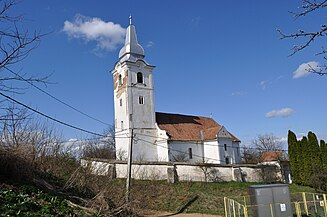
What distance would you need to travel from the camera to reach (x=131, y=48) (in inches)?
1670

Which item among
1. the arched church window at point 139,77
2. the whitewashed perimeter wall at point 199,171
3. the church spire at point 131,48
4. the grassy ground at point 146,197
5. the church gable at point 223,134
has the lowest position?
the grassy ground at point 146,197

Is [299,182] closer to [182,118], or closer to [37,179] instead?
[182,118]

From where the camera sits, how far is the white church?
39.4 meters

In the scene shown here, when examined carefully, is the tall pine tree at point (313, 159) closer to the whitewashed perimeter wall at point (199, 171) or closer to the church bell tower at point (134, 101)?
the whitewashed perimeter wall at point (199, 171)

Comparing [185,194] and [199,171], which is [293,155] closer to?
[199,171]

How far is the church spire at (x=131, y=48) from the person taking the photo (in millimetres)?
42200

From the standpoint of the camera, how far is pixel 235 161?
42.3 m

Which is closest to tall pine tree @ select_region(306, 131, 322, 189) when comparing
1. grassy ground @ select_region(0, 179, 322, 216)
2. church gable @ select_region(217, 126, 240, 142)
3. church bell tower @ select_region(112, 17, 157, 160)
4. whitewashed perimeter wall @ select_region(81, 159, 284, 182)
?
grassy ground @ select_region(0, 179, 322, 216)

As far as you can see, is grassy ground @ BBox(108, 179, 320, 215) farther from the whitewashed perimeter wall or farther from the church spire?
the church spire

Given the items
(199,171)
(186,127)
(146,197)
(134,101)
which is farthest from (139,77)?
(146,197)

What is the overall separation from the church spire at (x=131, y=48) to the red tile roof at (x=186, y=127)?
349 inches

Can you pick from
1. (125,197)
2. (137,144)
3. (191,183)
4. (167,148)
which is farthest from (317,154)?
(125,197)

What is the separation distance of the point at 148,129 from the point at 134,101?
4175 mm

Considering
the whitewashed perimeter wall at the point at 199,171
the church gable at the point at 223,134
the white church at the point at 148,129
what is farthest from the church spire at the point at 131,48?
the whitewashed perimeter wall at the point at 199,171
